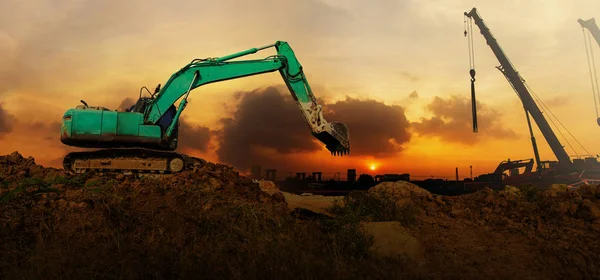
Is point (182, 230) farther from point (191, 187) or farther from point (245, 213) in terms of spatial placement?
point (191, 187)

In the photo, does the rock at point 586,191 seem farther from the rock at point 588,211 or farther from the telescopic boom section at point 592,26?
the telescopic boom section at point 592,26

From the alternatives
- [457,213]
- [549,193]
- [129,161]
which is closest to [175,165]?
[129,161]

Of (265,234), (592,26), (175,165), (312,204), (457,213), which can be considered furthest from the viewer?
(592,26)

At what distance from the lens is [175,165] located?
1373 centimetres

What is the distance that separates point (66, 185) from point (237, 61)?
6.84 metres

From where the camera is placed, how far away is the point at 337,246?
7.10 meters

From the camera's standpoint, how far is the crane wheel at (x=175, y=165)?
540 inches

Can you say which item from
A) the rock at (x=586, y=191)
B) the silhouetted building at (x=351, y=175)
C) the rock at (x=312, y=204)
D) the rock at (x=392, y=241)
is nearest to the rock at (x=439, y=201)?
the rock at (x=392, y=241)

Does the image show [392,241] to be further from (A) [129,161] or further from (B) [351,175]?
(B) [351,175]

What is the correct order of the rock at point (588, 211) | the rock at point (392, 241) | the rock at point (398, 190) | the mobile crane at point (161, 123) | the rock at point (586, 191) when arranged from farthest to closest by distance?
1. the mobile crane at point (161, 123)
2. the rock at point (398, 190)
3. the rock at point (586, 191)
4. the rock at point (588, 211)
5. the rock at point (392, 241)

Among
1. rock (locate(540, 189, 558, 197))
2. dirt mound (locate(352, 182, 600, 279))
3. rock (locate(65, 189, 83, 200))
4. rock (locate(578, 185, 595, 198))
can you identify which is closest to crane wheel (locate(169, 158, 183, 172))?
rock (locate(65, 189, 83, 200))

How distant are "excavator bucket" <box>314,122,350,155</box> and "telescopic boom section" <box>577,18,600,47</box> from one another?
27443mm

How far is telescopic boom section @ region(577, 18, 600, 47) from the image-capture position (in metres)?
31.6

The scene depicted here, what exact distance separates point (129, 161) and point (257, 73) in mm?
5154
